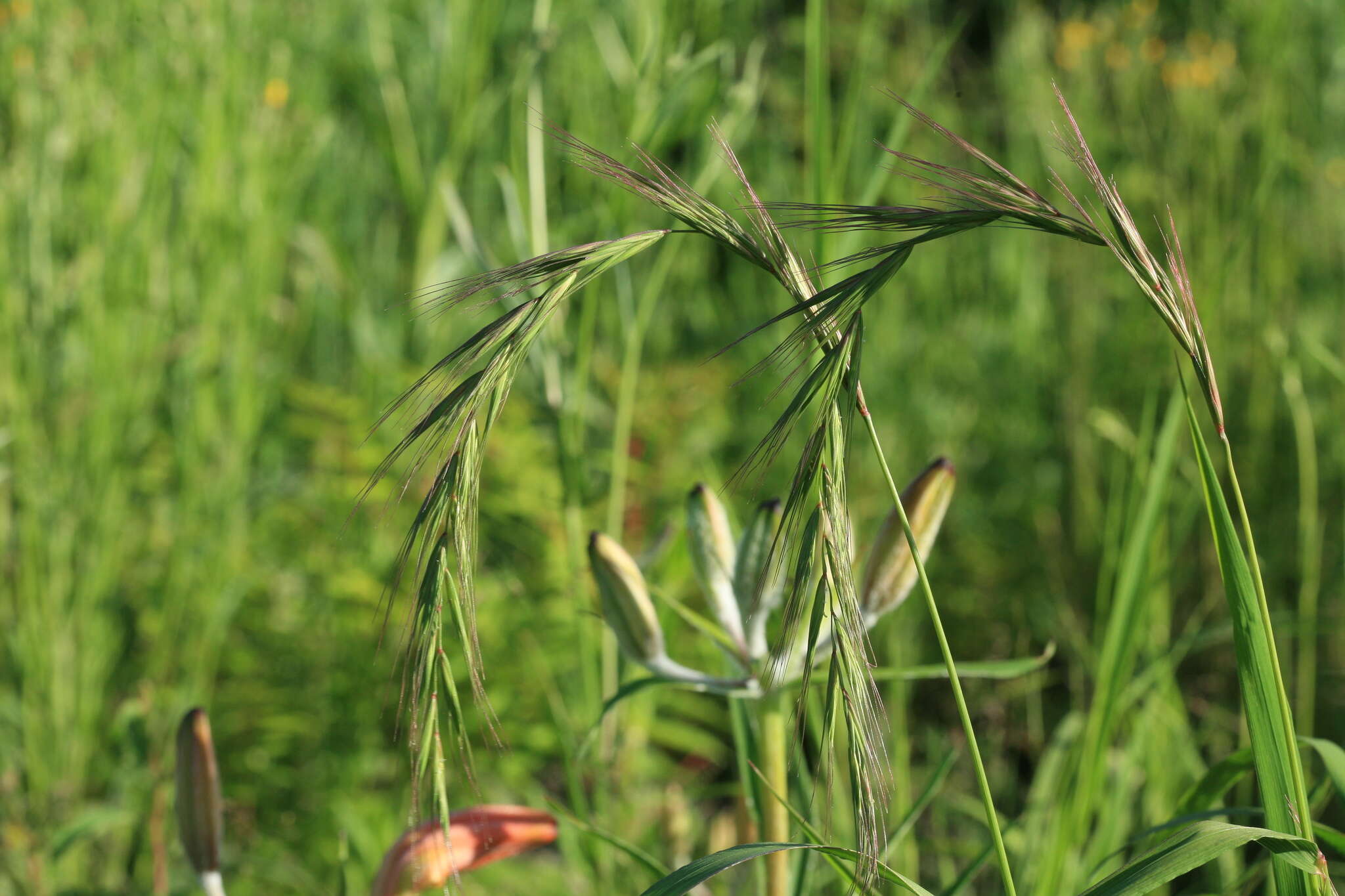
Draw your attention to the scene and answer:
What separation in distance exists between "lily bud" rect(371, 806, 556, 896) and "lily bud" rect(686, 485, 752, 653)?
146 millimetres

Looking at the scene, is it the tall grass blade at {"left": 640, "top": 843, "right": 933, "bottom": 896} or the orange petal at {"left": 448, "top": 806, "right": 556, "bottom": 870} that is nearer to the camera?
the tall grass blade at {"left": 640, "top": 843, "right": 933, "bottom": 896}

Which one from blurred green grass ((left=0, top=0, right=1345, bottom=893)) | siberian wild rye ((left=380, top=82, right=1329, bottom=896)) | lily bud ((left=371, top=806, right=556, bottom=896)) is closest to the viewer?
siberian wild rye ((left=380, top=82, right=1329, bottom=896))

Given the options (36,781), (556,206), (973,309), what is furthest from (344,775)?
(973,309)

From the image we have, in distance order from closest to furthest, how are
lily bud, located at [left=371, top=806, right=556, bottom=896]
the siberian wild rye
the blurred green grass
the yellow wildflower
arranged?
the siberian wild rye → lily bud, located at [left=371, top=806, right=556, bottom=896] → the blurred green grass → the yellow wildflower

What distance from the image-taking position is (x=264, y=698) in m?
1.40

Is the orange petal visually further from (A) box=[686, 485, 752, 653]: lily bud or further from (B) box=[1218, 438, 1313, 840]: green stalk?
(B) box=[1218, 438, 1313, 840]: green stalk

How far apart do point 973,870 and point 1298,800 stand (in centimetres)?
22

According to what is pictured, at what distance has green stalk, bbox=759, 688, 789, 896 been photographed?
1.93 ft

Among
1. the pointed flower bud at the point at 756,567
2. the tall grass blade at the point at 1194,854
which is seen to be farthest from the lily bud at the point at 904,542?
the tall grass blade at the point at 1194,854

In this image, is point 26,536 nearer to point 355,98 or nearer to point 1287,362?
point 355,98

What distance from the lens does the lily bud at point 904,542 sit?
57 cm

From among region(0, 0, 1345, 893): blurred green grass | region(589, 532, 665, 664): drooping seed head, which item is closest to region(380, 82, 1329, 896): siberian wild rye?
region(589, 532, 665, 664): drooping seed head

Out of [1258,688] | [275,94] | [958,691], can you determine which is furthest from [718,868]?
[275,94]

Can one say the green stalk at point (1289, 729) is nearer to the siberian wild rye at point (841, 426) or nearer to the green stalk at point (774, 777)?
the siberian wild rye at point (841, 426)
